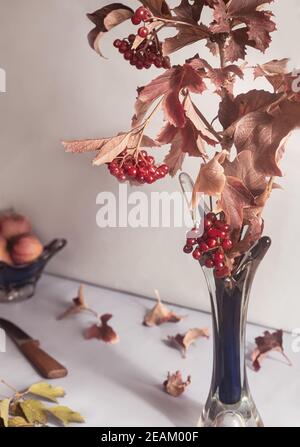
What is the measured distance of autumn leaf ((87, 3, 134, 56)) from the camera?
0.67m

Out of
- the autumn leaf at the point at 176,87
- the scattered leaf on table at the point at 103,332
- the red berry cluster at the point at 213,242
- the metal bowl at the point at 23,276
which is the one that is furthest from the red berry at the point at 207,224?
the metal bowl at the point at 23,276

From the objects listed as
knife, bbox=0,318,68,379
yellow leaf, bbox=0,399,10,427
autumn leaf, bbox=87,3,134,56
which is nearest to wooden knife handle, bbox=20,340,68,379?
knife, bbox=0,318,68,379

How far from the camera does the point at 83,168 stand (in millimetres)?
1182

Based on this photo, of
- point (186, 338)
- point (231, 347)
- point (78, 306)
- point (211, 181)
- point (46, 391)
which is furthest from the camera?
point (78, 306)

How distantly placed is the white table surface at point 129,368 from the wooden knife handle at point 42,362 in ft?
0.03

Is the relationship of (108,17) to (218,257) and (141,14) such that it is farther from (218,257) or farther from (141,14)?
(218,257)

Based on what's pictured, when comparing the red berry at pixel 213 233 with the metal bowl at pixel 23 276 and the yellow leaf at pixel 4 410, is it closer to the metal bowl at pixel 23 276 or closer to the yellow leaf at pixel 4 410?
the yellow leaf at pixel 4 410

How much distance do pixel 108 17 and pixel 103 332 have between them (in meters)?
0.55

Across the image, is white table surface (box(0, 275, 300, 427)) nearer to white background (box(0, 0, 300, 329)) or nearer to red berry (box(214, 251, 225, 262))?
white background (box(0, 0, 300, 329))

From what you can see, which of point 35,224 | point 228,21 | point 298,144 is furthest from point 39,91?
point 228,21

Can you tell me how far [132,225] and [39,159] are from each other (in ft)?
0.72

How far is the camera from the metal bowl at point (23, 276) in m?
1.16

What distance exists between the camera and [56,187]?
1.24 m

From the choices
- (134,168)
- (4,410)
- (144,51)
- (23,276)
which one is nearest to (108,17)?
(144,51)
